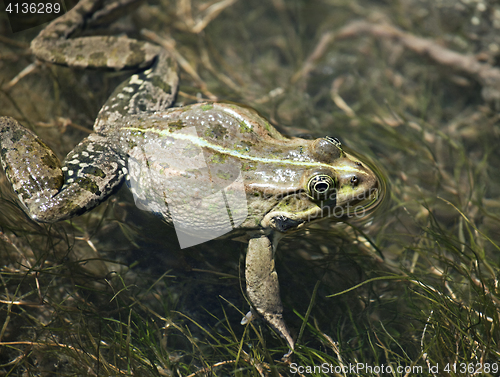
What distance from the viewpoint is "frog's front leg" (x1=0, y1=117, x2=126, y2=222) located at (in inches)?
126

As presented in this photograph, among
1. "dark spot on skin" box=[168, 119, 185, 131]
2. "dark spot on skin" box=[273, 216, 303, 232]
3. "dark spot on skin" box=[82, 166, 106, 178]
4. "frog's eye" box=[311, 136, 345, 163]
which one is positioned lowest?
"dark spot on skin" box=[273, 216, 303, 232]

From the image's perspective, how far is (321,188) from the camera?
3133 millimetres

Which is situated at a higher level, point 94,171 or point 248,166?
point 94,171

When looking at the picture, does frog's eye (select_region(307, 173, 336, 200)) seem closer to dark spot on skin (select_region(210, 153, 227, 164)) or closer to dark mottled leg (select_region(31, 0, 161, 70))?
dark spot on skin (select_region(210, 153, 227, 164))

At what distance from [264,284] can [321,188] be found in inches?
42.7

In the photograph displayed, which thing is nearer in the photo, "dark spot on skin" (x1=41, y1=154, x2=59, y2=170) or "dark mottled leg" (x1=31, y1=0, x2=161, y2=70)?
"dark spot on skin" (x1=41, y1=154, x2=59, y2=170)

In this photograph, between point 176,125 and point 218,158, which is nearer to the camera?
point 218,158

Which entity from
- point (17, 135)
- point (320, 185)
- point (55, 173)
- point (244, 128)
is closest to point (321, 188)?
point (320, 185)

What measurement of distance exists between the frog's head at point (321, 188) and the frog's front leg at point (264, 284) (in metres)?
0.28

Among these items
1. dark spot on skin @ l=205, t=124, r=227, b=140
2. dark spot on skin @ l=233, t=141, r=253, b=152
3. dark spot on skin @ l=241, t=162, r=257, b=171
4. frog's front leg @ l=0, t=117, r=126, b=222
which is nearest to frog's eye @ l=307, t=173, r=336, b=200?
dark spot on skin @ l=241, t=162, r=257, b=171

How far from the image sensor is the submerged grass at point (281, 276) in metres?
3.52

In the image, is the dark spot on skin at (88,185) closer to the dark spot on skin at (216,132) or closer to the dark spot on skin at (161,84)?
the dark spot on skin at (216,132)

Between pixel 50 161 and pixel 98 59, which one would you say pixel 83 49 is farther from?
pixel 50 161

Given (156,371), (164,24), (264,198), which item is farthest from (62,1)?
(156,371)
